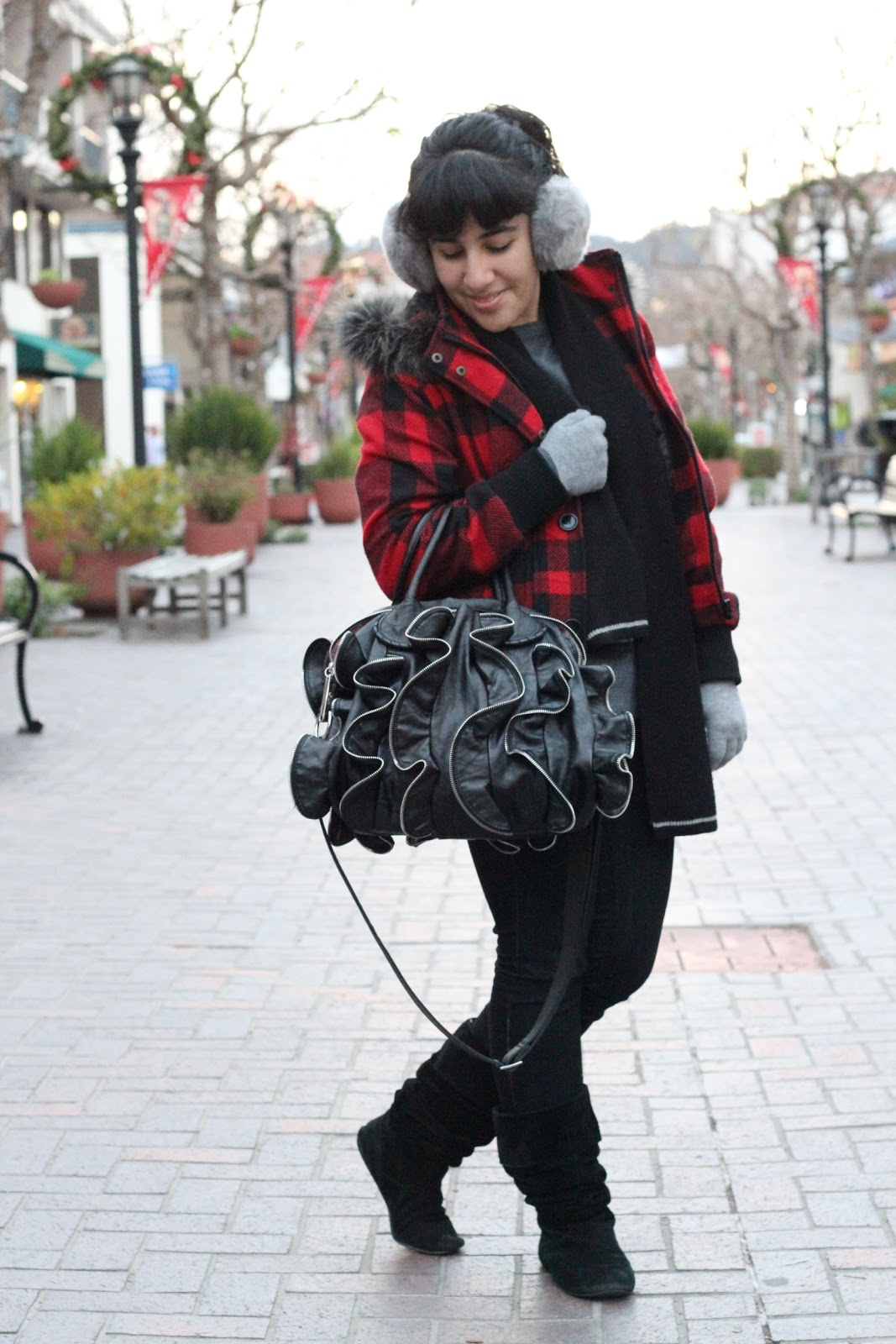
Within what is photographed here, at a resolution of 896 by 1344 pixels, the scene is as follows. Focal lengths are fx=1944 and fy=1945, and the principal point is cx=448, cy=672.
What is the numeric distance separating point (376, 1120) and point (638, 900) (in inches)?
29.1

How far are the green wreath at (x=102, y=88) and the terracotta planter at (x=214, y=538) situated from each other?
4.63 metres

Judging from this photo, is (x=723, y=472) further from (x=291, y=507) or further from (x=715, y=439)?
(x=291, y=507)

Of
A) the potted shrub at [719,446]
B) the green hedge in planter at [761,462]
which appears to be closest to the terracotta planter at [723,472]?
the potted shrub at [719,446]

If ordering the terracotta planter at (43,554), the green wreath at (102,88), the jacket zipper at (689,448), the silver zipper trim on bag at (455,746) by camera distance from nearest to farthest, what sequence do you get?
the silver zipper trim on bag at (455,746)
the jacket zipper at (689,448)
the terracotta planter at (43,554)
the green wreath at (102,88)

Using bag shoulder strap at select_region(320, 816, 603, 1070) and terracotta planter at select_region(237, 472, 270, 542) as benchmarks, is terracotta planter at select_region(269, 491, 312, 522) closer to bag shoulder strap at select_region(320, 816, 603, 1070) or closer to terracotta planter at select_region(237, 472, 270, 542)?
terracotta planter at select_region(237, 472, 270, 542)

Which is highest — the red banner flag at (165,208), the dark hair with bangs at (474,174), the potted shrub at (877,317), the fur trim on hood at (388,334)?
the red banner flag at (165,208)

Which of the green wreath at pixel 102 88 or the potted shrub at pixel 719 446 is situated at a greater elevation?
the green wreath at pixel 102 88

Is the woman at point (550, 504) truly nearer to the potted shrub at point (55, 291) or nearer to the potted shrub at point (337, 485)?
the potted shrub at point (337, 485)

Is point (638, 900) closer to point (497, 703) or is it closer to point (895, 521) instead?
point (497, 703)

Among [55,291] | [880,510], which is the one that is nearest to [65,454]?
[880,510]

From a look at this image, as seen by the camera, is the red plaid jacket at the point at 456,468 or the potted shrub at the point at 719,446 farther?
the potted shrub at the point at 719,446

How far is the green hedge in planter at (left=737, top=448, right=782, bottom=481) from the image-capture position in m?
45.0

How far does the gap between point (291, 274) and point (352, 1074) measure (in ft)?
92.9

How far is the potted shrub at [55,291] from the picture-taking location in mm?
29094
